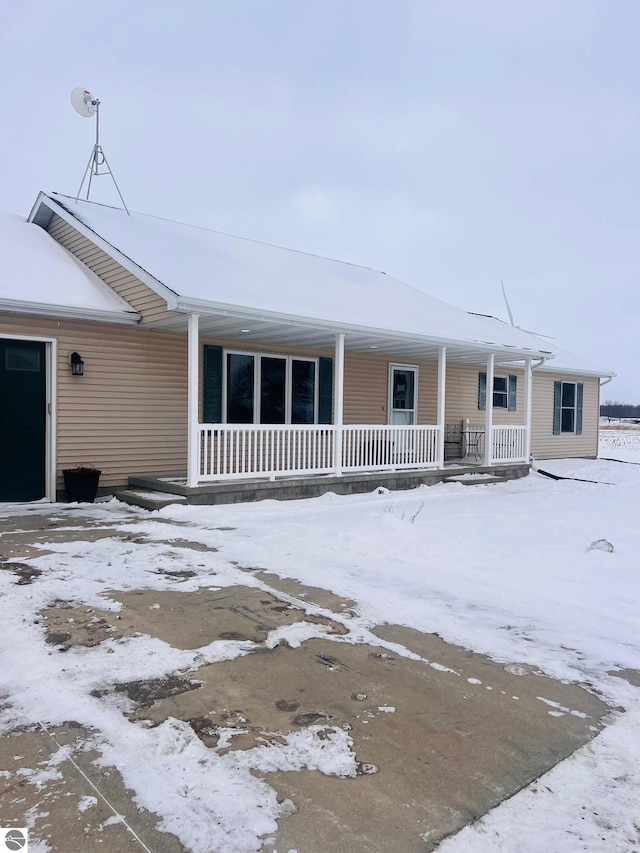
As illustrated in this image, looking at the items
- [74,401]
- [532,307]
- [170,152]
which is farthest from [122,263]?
[532,307]

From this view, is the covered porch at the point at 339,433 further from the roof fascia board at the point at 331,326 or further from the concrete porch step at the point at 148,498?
the concrete porch step at the point at 148,498

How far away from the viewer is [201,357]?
10.3 m

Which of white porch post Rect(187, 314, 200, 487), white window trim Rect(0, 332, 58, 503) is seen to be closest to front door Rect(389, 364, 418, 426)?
white porch post Rect(187, 314, 200, 487)

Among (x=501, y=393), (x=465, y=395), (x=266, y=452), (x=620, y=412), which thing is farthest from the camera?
(x=620, y=412)

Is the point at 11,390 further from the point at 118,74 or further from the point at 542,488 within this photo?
the point at 118,74

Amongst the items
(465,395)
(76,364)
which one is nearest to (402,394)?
(465,395)

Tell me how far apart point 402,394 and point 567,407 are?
22.6 ft

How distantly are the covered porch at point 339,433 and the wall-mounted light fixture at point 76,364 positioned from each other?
167 cm

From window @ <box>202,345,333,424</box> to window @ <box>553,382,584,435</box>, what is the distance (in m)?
8.67

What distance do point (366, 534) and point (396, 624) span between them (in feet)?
8.13

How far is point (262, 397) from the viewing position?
36.5 feet

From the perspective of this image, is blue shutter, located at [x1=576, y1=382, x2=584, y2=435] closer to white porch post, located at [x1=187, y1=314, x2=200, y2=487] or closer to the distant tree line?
white porch post, located at [x1=187, y1=314, x2=200, y2=487]

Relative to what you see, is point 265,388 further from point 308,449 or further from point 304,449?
point 304,449

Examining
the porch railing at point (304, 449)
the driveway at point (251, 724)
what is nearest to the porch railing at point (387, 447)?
the porch railing at point (304, 449)
